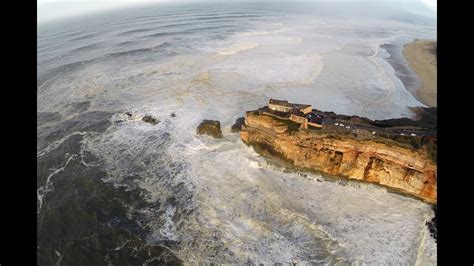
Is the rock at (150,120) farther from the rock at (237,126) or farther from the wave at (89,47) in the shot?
the wave at (89,47)

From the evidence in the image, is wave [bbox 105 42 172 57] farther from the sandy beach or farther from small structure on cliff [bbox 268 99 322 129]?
the sandy beach

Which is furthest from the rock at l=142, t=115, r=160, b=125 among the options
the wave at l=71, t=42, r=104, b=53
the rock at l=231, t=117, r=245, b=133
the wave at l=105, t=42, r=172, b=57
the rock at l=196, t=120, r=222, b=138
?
the wave at l=71, t=42, r=104, b=53

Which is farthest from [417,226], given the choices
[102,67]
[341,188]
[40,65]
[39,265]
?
[40,65]

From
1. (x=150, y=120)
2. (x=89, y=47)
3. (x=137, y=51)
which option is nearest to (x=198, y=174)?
(x=150, y=120)

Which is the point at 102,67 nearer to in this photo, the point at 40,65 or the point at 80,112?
the point at 40,65

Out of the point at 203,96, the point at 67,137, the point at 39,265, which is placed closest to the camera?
the point at 39,265
